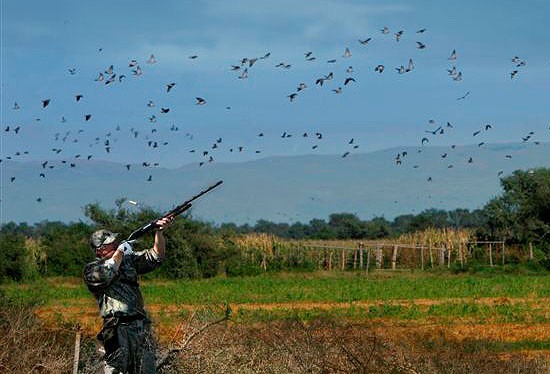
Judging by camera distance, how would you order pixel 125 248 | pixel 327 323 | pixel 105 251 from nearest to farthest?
pixel 105 251 → pixel 125 248 → pixel 327 323

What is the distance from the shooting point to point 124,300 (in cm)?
1025

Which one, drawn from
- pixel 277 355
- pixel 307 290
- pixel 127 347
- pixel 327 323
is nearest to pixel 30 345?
pixel 127 347

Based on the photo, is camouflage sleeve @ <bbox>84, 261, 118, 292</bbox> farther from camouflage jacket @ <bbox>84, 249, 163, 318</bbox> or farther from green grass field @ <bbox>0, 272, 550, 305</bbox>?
green grass field @ <bbox>0, 272, 550, 305</bbox>

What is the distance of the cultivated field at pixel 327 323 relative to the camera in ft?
38.9

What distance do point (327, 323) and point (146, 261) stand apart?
10.9ft

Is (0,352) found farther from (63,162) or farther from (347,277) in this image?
(347,277)

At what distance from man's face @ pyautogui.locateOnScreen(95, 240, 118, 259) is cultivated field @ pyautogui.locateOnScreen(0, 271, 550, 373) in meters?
1.90

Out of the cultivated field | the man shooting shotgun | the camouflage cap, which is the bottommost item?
the cultivated field

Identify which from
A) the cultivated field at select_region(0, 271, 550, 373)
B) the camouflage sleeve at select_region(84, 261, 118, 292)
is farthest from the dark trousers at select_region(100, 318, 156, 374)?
the cultivated field at select_region(0, 271, 550, 373)

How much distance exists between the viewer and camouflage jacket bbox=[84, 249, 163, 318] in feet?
33.1

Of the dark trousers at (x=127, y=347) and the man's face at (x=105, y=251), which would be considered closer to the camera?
the man's face at (x=105, y=251)

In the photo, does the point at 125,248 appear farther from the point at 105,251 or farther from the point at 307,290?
the point at 307,290

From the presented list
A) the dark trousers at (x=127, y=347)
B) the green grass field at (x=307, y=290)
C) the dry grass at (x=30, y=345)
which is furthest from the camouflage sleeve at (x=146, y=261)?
the green grass field at (x=307, y=290)

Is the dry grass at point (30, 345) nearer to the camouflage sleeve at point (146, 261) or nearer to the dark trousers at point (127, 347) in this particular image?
the dark trousers at point (127, 347)
